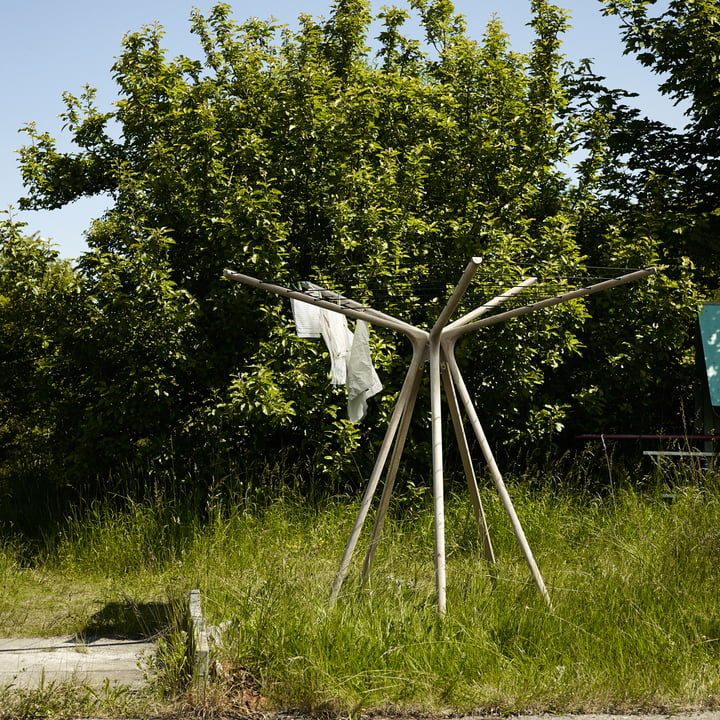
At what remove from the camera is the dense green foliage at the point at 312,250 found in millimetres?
8656

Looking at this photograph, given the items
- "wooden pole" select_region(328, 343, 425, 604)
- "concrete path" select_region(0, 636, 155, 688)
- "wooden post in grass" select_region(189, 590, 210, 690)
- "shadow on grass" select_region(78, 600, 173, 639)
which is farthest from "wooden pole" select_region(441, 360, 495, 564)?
"concrete path" select_region(0, 636, 155, 688)

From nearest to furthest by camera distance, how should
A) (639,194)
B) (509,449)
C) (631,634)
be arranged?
(631,634) < (509,449) < (639,194)

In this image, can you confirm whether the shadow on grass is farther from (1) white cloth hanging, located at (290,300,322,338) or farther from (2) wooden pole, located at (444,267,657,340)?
(2) wooden pole, located at (444,267,657,340)

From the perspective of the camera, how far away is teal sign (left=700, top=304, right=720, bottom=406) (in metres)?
9.37

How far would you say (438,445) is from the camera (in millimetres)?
5492

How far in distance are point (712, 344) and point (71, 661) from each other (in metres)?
7.54

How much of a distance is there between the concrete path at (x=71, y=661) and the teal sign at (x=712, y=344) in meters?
6.56

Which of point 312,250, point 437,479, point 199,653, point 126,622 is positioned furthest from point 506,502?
point 312,250

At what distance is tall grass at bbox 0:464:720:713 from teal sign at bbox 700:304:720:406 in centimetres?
198

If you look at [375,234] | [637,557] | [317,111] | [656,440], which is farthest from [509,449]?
[317,111]

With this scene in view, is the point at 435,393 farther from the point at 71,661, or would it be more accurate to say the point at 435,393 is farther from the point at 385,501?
the point at 71,661

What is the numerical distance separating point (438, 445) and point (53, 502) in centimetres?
577

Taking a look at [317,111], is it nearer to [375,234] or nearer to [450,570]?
[375,234]

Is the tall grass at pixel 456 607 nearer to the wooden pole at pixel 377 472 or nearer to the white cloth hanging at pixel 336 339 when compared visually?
the wooden pole at pixel 377 472
